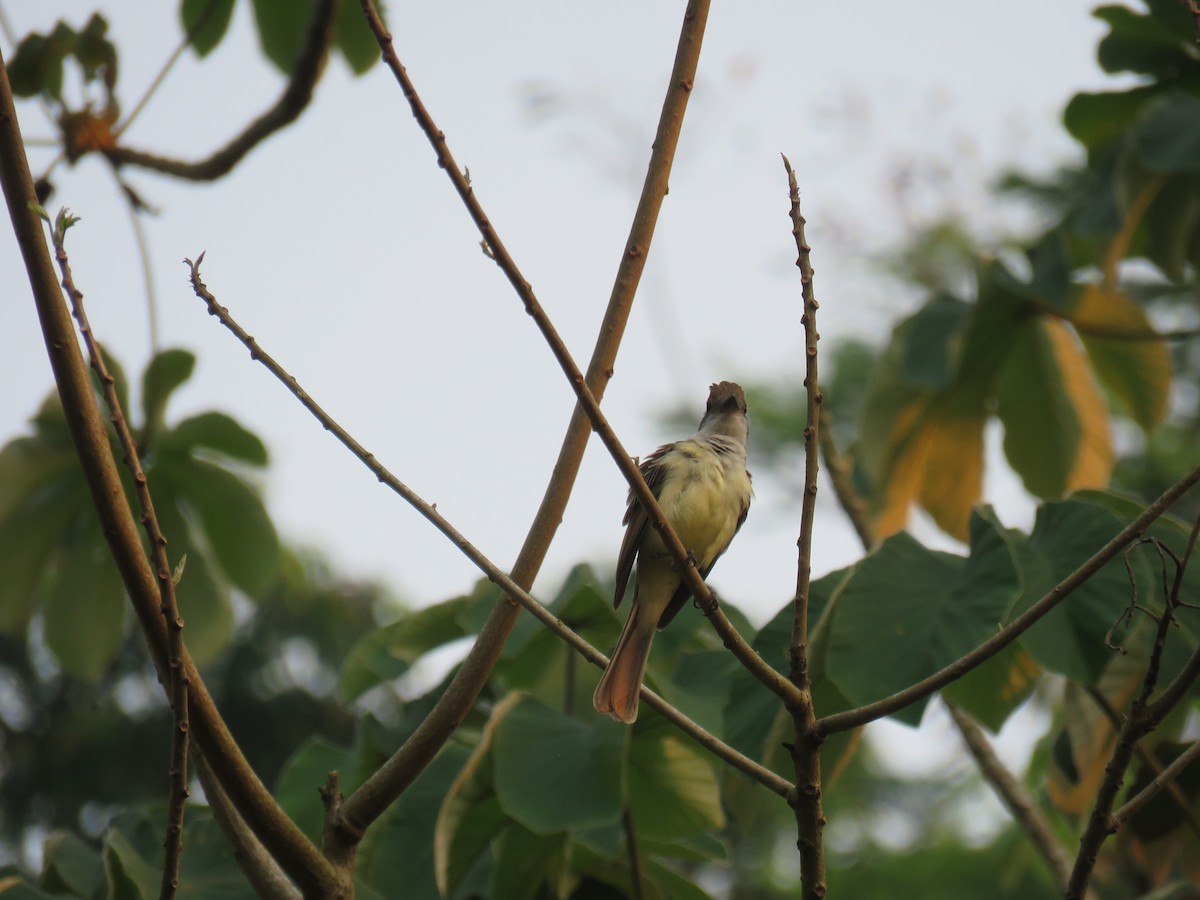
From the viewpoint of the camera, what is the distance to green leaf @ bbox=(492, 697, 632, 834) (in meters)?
2.85

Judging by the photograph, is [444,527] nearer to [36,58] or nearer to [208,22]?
[36,58]

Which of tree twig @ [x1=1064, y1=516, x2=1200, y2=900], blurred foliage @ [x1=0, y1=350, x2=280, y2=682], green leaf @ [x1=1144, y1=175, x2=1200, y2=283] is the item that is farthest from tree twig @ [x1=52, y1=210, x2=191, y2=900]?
green leaf @ [x1=1144, y1=175, x2=1200, y2=283]

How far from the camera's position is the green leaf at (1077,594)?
282cm

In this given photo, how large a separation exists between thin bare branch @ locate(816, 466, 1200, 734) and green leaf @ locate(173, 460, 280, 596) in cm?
269

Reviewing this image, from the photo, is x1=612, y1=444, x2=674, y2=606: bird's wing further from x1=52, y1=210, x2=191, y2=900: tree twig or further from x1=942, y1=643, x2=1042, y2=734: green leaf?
x1=52, y1=210, x2=191, y2=900: tree twig

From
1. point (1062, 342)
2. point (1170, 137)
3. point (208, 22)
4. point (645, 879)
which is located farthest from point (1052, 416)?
point (208, 22)

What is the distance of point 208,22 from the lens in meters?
4.22

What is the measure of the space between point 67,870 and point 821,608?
2.10m

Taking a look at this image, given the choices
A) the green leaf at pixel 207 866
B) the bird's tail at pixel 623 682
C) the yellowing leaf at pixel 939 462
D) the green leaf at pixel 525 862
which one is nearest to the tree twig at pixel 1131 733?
the bird's tail at pixel 623 682

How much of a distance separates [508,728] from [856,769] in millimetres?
11858

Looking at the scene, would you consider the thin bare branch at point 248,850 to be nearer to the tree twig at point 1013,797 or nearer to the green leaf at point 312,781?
the green leaf at point 312,781

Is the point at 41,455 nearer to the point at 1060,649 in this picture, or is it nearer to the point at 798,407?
the point at 1060,649

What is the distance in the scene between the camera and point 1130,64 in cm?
438

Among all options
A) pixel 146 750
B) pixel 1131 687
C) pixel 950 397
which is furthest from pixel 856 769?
pixel 1131 687
